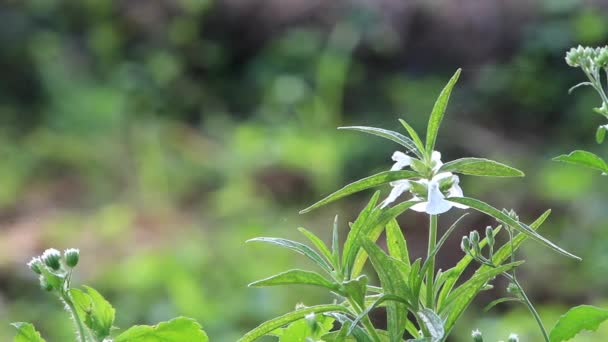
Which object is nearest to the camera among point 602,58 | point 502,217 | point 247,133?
point 502,217

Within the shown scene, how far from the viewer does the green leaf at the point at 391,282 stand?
14.6 inches

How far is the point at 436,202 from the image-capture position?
37 centimetres

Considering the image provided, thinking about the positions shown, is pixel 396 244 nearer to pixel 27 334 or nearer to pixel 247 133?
pixel 27 334

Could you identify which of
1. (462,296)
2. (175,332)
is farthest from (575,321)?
(175,332)

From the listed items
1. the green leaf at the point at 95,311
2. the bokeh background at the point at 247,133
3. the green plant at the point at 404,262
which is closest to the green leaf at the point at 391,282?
the green plant at the point at 404,262

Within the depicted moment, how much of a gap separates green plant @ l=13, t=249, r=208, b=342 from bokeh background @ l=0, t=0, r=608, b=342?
1.58m

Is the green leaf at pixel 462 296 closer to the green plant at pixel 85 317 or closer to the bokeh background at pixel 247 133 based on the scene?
the green plant at pixel 85 317

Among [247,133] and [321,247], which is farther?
[247,133]

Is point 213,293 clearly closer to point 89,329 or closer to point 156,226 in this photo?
point 156,226

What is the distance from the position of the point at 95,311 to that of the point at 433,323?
0.15 meters

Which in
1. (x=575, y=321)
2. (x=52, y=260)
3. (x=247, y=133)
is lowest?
(x=575, y=321)

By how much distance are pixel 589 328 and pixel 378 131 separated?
0.13 metres

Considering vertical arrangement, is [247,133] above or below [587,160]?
above

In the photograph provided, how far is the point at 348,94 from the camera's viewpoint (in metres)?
3.42
